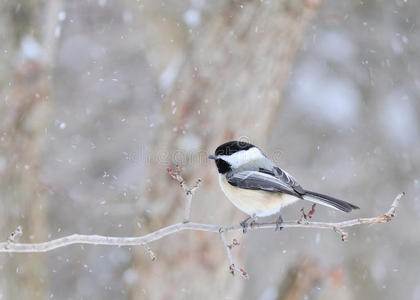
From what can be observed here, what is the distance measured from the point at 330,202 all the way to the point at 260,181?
509 mm

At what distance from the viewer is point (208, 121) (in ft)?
13.0

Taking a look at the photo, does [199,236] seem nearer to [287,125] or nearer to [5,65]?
[5,65]

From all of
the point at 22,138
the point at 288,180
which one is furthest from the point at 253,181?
the point at 22,138

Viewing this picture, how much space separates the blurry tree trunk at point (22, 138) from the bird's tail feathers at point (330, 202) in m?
2.34

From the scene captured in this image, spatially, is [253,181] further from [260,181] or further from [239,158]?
[239,158]

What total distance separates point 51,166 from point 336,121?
3.61 meters

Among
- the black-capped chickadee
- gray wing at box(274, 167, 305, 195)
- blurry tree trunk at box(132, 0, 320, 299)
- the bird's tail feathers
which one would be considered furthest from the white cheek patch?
blurry tree trunk at box(132, 0, 320, 299)

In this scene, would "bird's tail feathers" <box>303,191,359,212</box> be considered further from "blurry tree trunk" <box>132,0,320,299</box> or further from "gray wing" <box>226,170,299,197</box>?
"blurry tree trunk" <box>132,0,320,299</box>

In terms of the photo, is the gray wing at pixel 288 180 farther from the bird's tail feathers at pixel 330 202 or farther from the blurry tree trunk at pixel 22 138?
the blurry tree trunk at pixel 22 138

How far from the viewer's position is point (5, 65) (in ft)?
13.1

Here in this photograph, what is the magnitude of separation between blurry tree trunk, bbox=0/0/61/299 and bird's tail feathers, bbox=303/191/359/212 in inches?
92.1

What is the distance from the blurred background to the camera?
3.99 m

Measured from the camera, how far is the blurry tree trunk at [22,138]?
3.96m

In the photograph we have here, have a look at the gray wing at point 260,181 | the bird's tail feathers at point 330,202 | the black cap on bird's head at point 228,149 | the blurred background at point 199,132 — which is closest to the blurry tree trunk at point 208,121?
the blurred background at point 199,132
